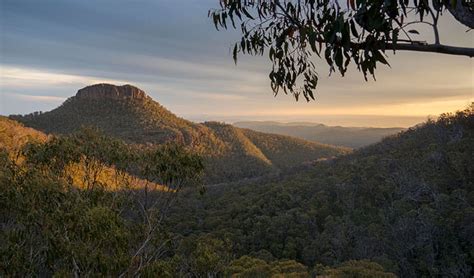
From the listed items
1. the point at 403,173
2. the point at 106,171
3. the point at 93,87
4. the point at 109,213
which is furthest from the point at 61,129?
the point at 109,213

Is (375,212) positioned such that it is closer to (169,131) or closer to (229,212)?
(229,212)

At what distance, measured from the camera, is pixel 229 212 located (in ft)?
101

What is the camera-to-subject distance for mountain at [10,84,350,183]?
5651 centimetres

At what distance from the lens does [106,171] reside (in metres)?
8.59

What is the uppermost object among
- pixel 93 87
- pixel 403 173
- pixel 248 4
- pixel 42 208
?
pixel 93 87

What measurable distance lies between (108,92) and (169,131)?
731 inches

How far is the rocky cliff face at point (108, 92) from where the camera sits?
7194 centimetres

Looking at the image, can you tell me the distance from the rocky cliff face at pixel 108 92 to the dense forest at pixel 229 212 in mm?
39071

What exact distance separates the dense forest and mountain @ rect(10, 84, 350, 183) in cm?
1760

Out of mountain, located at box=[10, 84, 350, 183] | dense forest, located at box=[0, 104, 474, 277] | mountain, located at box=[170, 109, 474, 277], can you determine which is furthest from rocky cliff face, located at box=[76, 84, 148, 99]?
mountain, located at box=[170, 109, 474, 277]

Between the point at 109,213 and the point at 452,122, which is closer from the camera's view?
the point at 109,213

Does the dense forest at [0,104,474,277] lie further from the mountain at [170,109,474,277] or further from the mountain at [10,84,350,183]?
the mountain at [10,84,350,183]

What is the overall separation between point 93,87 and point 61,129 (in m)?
21.3

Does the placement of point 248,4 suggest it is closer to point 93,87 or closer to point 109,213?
point 109,213
